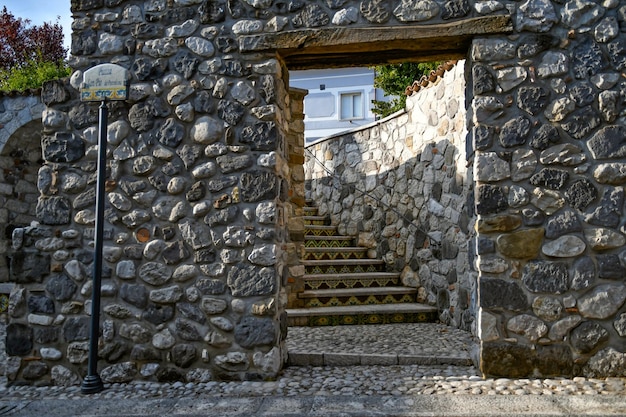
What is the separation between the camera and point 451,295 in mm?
5012

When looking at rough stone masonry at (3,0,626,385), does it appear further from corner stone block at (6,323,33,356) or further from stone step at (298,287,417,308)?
stone step at (298,287,417,308)

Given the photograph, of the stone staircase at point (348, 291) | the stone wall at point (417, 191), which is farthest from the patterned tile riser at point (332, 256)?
the stone wall at point (417, 191)

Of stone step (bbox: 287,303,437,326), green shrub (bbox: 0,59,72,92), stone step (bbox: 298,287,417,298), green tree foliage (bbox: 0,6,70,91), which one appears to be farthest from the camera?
green tree foliage (bbox: 0,6,70,91)

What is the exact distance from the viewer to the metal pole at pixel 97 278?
333 cm

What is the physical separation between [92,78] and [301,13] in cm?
151

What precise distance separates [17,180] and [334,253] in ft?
14.9

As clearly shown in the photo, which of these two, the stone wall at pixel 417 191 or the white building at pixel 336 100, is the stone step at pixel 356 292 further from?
the white building at pixel 336 100

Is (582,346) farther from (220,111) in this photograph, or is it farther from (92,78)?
(92,78)

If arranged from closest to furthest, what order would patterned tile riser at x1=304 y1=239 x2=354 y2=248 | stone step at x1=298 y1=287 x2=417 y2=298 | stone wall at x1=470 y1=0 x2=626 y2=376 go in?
1. stone wall at x1=470 y1=0 x2=626 y2=376
2. stone step at x1=298 y1=287 x2=417 y2=298
3. patterned tile riser at x1=304 y1=239 x2=354 y2=248

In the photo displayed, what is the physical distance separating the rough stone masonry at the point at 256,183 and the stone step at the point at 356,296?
1.72 metres

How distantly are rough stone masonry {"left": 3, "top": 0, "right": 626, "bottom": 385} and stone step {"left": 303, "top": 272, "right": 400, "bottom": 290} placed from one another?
1936 mm

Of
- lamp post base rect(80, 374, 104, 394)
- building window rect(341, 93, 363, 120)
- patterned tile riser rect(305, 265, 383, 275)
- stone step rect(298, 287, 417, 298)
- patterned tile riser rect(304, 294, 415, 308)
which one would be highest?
building window rect(341, 93, 363, 120)

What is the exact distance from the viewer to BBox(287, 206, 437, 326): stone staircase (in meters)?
5.05

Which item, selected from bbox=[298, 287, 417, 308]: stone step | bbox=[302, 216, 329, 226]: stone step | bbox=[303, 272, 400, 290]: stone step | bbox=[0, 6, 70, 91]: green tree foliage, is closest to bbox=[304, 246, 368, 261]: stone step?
bbox=[303, 272, 400, 290]: stone step
